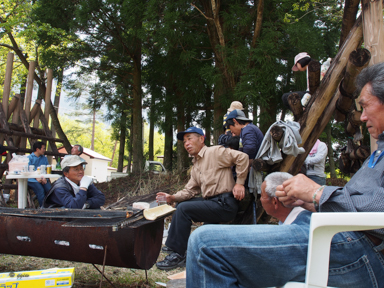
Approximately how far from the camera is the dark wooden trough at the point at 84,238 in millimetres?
2432

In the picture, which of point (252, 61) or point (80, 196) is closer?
point (80, 196)

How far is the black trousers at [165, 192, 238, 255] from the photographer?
12.3ft

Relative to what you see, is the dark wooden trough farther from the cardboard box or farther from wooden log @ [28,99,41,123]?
wooden log @ [28,99,41,123]

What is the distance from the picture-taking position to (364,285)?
4.87 feet

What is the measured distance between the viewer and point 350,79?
11.4 ft

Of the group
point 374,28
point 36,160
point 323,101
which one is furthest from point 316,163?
point 36,160

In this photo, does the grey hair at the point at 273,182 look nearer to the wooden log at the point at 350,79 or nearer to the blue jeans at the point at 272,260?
the blue jeans at the point at 272,260

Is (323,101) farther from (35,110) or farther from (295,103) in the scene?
(35,110)

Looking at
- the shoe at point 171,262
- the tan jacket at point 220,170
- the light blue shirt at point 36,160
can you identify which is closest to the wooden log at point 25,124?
the light blue shirt at point 36,160

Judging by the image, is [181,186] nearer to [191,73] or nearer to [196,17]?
[191,73]

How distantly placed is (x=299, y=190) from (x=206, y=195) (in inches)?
99.6

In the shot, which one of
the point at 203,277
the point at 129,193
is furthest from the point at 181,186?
the point at 203,277

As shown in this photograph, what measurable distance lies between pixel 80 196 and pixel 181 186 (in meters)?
4.40

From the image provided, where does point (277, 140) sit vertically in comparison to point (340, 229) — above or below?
→ above
